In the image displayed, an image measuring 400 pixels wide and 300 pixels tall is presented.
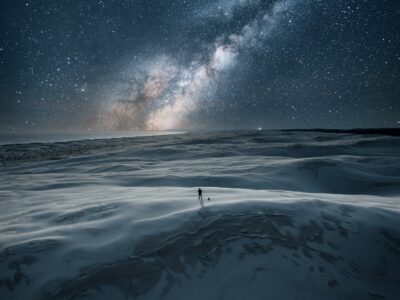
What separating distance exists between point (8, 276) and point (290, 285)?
7.14 ft

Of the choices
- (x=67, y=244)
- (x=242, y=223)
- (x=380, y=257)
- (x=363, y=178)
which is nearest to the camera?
(x=380, y=257)

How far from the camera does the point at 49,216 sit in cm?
344

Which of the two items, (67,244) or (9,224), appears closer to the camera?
(67,244)

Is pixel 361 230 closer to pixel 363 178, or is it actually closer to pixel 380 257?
pixel 380 257

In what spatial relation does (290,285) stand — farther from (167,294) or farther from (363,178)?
(363,178)

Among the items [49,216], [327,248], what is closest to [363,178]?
[327,248]

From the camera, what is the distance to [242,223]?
2680 millimetres

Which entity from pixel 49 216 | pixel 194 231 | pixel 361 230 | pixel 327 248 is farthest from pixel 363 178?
pixel 49 216

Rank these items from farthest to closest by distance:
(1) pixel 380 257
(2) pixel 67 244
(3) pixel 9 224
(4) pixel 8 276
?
(3) pixel 9 224
(2) pixel 67 244
(1) pixel 380 257
(4) pixel 8 276

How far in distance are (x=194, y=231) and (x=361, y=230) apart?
62.9 inches

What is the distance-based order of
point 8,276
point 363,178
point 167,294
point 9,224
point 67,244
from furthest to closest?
point 363,178 → point 9,224 → point 67,244 → point 8,276 → point 167,294

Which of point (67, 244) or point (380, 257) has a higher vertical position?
point (67, 244)

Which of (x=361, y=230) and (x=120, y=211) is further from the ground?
(x=120, y=211)

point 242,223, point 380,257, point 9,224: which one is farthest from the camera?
point 9,224
